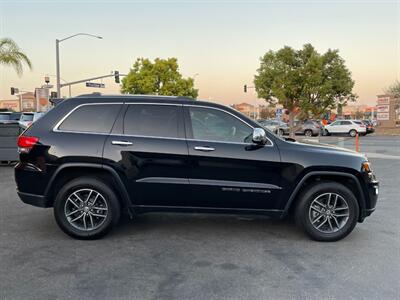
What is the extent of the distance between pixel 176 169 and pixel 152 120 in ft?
2.37

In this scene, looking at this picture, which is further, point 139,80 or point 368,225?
point 139,80

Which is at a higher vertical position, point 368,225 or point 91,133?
point 91,133

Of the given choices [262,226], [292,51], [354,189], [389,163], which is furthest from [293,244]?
[292,51]

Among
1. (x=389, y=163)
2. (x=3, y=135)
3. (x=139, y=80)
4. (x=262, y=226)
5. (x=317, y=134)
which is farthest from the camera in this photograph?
(x=139, y=80)

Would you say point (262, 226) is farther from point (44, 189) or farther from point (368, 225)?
point (44, 189)

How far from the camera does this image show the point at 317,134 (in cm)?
3078

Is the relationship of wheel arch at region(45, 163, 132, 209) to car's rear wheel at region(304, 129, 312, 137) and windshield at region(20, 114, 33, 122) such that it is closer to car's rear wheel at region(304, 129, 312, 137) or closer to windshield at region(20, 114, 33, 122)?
windshield at region(20, 114, 33, 122)

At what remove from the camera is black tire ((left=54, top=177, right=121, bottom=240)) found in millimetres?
4387

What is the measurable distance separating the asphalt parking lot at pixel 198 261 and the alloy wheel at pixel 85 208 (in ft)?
0.79

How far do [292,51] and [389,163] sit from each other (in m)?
17.7

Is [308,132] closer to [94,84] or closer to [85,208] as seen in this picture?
[94,84]

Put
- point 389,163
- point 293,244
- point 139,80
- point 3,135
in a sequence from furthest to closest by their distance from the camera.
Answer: point 139,80, point 389,163, point 3,135, point 293,244

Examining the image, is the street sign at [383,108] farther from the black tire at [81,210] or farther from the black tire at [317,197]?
the black tire at [81,210]

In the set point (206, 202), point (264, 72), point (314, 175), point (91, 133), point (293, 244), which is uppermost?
point (264, 72)
